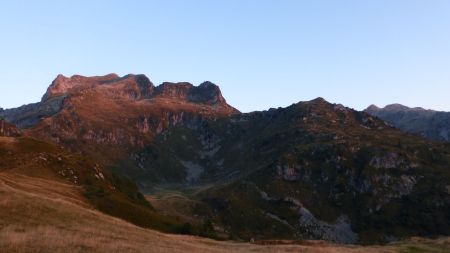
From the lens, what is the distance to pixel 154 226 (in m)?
120

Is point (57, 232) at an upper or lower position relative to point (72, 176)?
upper

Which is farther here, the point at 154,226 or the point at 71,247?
the point at 154,226

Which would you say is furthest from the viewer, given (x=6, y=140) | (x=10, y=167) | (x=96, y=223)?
(x=6, y=140)

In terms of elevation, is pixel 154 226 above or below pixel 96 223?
below

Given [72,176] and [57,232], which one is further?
[72,176]

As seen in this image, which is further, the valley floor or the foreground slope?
the foreground slope

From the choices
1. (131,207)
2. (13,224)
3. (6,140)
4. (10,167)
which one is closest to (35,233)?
(13,224)

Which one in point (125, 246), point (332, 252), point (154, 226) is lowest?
point (154, 226)

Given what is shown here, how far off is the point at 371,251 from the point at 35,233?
45.8m

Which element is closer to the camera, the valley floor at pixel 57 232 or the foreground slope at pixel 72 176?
the valley floor at pixel 57 232

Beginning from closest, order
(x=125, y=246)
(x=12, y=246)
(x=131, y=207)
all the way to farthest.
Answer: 1. (x=12, y=246)
2. (x=125, y=246)
3. (x=131, y=207)

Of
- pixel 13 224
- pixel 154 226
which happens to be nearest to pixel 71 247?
pixel 13 224

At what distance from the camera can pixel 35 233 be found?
36375mm

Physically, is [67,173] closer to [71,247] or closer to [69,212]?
[69,212]
